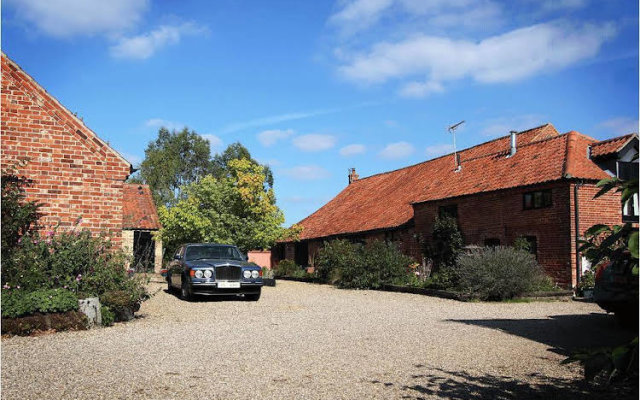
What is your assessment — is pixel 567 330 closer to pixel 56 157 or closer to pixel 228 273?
pixel 228 273

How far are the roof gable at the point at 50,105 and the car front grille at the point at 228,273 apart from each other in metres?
4.76

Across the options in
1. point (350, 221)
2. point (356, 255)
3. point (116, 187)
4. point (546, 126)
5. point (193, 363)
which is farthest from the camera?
point (350, 221)

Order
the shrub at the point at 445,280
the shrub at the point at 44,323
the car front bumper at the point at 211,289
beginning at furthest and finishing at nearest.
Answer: the shrub at the point at 445,280, the car front bumper at the point at 211,289, the shrub at the point at 44,323

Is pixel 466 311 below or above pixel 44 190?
below

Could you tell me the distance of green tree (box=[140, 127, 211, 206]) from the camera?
51062mm

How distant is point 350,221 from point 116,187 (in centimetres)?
2111

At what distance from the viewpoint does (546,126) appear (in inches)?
968

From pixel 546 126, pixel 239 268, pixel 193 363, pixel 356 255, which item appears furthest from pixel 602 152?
pixel 193 363

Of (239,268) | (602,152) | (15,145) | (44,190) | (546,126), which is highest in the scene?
(546,126)

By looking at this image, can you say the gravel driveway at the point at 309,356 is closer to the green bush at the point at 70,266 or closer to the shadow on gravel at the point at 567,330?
the shadow on gravel at the point at 567,330

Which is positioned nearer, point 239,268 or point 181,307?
point 181,307

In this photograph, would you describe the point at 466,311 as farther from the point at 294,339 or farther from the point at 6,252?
the point at 6,252

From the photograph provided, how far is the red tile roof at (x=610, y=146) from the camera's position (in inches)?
754

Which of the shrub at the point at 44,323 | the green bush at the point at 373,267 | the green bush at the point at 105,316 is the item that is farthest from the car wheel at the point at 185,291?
the green bush at the point at 373,267
